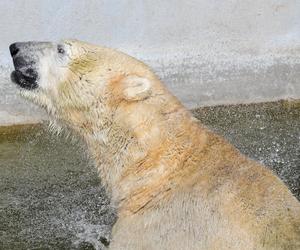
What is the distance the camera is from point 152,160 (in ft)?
14.1

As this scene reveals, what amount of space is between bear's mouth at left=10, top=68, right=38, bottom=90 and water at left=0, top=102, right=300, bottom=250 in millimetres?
1434

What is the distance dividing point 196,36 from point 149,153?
13.1 ft

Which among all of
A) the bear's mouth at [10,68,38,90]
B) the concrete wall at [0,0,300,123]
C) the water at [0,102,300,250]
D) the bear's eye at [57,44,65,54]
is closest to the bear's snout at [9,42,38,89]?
the bear's mouth at [10,68,38,90]

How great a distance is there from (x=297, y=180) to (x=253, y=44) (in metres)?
1.99

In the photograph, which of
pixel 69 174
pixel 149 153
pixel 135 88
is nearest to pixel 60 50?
pixel 135 88

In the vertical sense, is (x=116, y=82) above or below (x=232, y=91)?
above

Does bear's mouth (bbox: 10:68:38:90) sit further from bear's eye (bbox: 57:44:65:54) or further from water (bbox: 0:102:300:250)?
water (bbox: 0:102:300:250)

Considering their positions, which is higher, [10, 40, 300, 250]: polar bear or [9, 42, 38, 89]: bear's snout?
[9, 42, 38, 89]: bear's snout

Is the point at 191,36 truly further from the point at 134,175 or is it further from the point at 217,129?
the point at 134,175

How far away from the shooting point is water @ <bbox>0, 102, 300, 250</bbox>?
6078mm

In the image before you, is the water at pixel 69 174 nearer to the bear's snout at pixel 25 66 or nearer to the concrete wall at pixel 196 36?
the concrete wall at pixel 196 36

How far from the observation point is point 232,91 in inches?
317

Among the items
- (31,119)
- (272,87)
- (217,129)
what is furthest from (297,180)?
(31,119)

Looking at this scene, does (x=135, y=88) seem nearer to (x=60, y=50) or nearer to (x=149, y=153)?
(x=149, y=153)
